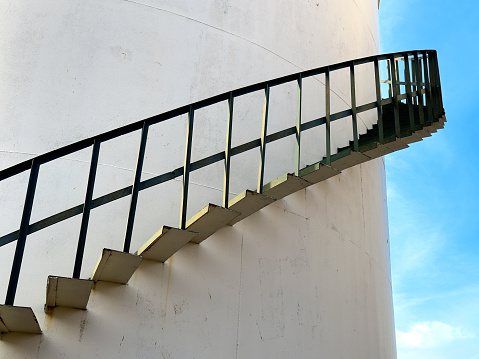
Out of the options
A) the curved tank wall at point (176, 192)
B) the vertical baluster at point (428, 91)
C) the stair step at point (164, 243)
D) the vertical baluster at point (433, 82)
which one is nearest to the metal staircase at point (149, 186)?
the stair step at point (164, 243)

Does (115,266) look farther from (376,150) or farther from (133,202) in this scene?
(376,150)

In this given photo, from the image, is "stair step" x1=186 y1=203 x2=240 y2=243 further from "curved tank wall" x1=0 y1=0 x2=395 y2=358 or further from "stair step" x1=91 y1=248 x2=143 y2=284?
"stair step" x1=91 y1=248 x2=143 y2=284

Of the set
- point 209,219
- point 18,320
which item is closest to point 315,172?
point 209,219

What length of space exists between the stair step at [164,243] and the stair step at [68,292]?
2.07 ft

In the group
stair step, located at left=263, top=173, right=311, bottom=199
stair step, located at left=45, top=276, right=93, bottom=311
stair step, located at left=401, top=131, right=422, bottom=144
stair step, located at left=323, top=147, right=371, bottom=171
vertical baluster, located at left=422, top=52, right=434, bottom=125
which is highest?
vertical baluster, located at left=422, top=52, right=434, bottom=125

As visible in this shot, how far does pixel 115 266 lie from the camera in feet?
14.8

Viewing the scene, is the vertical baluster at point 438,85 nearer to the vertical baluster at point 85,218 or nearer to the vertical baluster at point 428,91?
the vertical baluster at point 428,91

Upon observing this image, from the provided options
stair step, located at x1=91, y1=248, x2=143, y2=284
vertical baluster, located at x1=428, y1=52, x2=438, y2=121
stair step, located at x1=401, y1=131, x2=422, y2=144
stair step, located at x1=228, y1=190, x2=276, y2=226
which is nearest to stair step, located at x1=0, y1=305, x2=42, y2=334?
stair step, located at x1=91, y1=248, x2=143, y2=284

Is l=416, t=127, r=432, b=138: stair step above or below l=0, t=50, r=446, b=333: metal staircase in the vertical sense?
above

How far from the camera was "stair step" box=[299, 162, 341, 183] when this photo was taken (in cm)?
543

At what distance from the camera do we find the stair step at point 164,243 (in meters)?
4.51

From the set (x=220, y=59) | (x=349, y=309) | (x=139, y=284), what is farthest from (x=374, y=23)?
(x=139, y=284)

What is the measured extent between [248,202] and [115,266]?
4.42 ft

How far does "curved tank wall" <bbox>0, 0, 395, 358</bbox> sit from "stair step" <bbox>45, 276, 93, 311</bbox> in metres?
0.14
